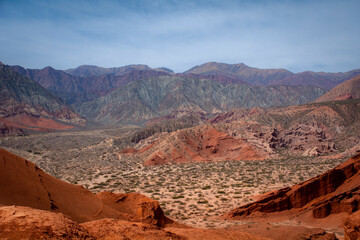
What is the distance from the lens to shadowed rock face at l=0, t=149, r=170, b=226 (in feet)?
30.0

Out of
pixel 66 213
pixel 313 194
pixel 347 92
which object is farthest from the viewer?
pixel 347 92

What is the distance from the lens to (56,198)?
10562 millimetres

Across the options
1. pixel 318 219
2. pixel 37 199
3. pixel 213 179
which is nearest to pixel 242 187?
pixel 213 179

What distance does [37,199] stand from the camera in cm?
946

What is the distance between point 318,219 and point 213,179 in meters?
16.2

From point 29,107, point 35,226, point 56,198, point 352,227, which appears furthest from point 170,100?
point 35,226

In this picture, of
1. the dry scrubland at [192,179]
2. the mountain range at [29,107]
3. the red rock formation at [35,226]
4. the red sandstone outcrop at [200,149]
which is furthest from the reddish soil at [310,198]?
the mountain range at [29,107]

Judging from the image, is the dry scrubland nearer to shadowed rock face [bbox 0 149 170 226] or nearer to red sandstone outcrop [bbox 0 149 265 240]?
shadowed rock face [bbox 0 149 170 226]

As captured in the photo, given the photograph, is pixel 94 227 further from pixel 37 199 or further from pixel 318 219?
pixel 318 219

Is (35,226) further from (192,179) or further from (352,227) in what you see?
(192,179)

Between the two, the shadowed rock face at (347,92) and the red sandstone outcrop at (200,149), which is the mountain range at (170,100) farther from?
the red sandstone outcrop at (200,149)

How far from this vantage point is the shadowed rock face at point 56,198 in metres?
9.16

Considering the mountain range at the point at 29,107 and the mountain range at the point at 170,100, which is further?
the mountain range at the point at 170,100

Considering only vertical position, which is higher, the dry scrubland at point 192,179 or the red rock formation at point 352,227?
the red rock formation at point 352,227
